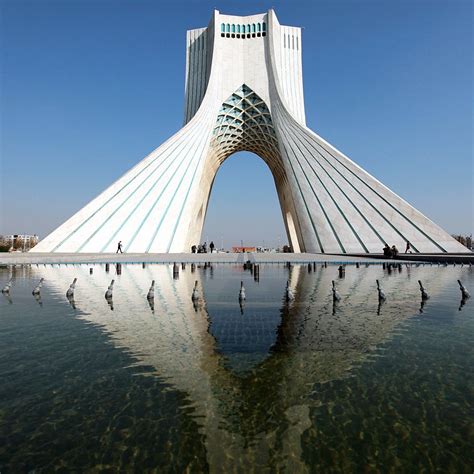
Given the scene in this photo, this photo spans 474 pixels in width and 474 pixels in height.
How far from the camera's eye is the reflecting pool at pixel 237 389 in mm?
2572

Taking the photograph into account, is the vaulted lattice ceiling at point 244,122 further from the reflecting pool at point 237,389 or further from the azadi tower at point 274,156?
the reflecting pool at point 237,389

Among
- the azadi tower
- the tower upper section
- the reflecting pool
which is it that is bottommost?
the reflecting pool

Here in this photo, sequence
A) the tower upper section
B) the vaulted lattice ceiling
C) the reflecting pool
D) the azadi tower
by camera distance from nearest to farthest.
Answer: the reflecting pool → the azadi tower → the tower upper section → the vaulted lattice ceiling

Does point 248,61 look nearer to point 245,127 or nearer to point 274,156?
point 245,127

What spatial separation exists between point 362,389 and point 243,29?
33015 mm

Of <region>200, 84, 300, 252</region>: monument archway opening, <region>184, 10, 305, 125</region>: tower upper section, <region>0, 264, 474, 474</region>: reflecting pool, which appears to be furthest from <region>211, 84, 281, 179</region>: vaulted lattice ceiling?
<region>0, 264, 474, 474</region>: reflecting pool

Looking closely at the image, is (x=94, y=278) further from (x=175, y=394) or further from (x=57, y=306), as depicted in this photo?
(x=175, y=394)

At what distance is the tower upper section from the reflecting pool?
25339mm

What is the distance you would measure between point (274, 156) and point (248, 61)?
7.90 m

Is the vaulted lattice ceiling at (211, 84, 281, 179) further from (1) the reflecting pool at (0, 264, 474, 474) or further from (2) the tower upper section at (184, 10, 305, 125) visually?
(1) the reflecting pool at (0, 264, 474, 474)

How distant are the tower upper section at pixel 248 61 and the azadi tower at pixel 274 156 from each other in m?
0.09

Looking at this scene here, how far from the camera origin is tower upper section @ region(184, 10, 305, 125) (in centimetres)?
2917

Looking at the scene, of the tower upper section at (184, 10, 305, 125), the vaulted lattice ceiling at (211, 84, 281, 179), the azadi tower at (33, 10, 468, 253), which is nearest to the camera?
the azadi tower at (33, 10, 468, 253)

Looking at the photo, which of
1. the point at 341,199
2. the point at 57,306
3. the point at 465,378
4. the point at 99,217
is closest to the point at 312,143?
the point at 341,199
